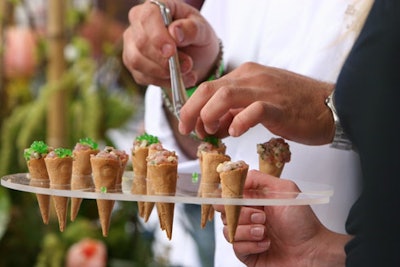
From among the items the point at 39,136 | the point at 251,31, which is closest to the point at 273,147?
the point at 251,31

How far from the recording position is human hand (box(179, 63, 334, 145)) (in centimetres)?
95

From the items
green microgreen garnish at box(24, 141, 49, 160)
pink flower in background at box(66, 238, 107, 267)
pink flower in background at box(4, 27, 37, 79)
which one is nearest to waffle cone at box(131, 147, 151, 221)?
green microgreen garnish at box(24, 141, 49, 160)

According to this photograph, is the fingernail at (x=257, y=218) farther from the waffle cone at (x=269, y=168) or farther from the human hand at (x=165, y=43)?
the human hand at (x=165, y=43)

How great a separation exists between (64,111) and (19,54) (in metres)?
0.19

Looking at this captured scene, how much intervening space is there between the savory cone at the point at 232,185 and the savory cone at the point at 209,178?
0.07 feet

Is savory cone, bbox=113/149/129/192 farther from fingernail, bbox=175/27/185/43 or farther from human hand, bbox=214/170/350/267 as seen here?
fingernail, bbox=175/27/185/43

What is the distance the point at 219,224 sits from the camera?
4.55 ft

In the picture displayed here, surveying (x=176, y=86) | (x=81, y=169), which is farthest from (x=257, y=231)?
(x=176, y=86)

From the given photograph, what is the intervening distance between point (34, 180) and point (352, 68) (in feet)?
1.68

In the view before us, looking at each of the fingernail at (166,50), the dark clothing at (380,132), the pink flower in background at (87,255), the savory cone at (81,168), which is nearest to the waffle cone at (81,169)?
the savory cone at (81,168)

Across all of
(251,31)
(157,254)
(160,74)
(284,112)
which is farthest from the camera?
(157,254)

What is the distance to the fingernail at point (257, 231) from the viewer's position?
87cm

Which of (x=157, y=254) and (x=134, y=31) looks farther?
(x=157, y=254)

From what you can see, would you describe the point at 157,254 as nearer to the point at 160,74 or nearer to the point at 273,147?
the point at 160,74
